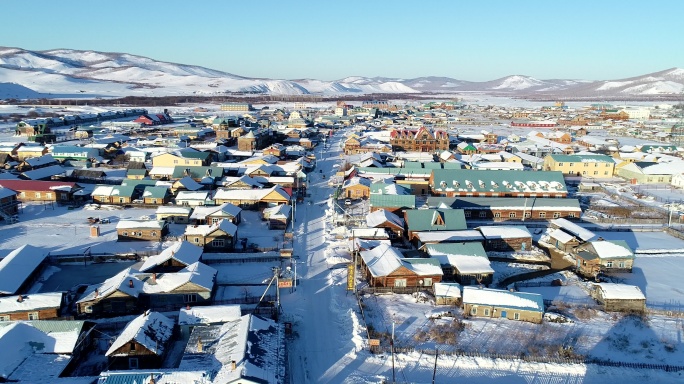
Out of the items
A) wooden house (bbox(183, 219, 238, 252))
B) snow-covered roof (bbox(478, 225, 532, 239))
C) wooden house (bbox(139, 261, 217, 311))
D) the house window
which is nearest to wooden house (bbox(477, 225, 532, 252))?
snow-covered roof (bbox(478, 225, 532, 239))

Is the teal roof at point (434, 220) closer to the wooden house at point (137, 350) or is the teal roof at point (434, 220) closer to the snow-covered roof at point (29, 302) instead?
the wooden house at point (137, 350)

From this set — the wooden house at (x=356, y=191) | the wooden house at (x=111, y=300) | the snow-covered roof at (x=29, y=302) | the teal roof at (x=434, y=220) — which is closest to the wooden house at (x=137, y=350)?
the wooden house at (x=111, y=300)

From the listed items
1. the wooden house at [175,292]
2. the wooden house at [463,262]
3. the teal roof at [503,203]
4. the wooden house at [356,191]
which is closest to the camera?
the wooden house at [175,292]

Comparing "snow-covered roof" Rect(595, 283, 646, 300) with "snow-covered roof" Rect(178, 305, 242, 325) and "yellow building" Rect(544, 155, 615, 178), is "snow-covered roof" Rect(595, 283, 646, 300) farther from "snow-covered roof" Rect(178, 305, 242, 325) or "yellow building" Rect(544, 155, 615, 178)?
"yellow building" Rect(544, 155, 615, 178)

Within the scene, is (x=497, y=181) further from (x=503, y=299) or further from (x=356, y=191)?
(x=503, y=299)

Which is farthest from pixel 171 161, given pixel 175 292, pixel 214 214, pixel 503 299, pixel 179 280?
pixel 503 299

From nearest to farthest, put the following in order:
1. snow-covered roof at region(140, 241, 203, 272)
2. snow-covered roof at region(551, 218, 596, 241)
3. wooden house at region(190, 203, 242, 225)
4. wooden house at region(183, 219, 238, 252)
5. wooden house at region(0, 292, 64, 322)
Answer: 1. wooden house at region(0, 292, 64, 322)
2. snow-covered roof at region(140, 241, 203, 272)
3. wooden house at region(183, 219, 238, 252)
4. snow-covered roof at region(551, 218, 596, 241)
5. wooden house at region(190, 203, 242, 225)
